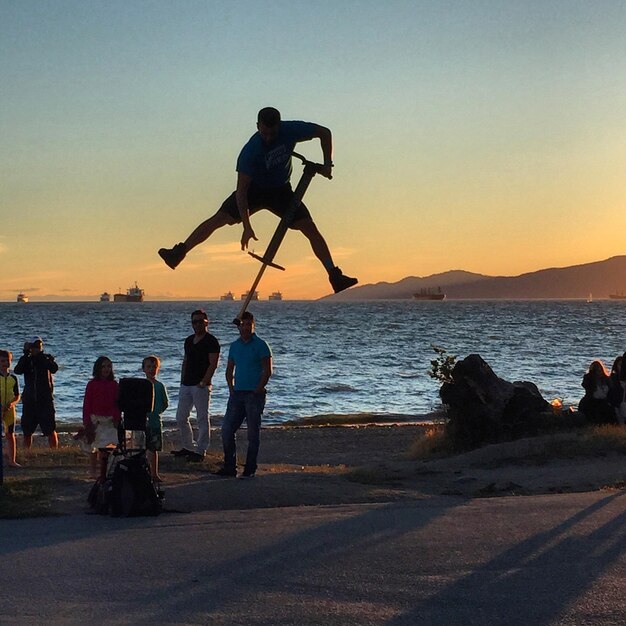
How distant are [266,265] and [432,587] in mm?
2726

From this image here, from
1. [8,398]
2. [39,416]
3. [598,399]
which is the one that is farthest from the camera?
[598,399]

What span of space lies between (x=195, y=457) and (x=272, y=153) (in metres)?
7.48

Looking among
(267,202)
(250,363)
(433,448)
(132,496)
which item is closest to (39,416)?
(250,363)

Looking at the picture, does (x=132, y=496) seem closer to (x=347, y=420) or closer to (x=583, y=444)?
(x=583, y=444)

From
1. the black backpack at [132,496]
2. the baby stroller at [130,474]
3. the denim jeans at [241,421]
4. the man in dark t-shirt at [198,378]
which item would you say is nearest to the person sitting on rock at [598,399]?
the man in dark t-shirt at [198,378]

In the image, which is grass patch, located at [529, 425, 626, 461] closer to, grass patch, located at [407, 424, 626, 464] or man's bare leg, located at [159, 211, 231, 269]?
grass patch, located at [407, 424, 626, 464]

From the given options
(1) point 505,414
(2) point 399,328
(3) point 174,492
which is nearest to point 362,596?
(3) point 174,492

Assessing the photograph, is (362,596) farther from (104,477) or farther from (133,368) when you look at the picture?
(133,368)

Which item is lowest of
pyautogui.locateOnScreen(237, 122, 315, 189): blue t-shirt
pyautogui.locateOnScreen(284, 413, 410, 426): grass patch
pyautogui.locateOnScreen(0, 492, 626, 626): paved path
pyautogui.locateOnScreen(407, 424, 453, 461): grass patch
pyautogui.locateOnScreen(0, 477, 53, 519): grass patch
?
pyautogui.locateOnScreen(284, 413, 410, 426): grass patch

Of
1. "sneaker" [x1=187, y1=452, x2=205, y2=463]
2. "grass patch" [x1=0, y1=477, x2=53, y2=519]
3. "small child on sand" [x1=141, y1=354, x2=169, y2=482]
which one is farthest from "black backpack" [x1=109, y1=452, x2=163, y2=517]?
"sneaker" [x1=187, y1=452, x2=205, y2=463]

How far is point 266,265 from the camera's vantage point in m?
7.96

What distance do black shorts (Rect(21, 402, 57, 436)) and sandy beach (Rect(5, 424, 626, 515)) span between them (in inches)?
24.7

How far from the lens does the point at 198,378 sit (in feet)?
46.7

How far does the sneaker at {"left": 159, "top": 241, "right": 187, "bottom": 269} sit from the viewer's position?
26.6ft
